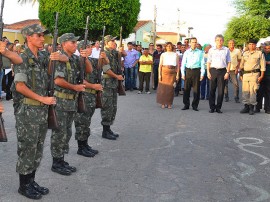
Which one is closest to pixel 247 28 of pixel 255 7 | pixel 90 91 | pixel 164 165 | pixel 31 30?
pixel 255 7

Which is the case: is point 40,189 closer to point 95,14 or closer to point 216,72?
point 216,72

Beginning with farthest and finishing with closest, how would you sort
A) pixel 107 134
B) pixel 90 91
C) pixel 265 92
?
pixel 265 92, pixel 107 134, pixel 90 91

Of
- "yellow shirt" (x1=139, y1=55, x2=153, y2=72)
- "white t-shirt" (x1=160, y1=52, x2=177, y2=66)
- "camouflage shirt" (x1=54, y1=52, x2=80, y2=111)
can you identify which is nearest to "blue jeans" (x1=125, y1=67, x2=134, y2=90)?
"yellow shirt" (x1=139, y1=55, x2=153, y2=72)

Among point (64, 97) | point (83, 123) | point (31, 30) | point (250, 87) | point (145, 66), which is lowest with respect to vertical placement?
point (83, 123)

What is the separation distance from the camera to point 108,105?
290 inches

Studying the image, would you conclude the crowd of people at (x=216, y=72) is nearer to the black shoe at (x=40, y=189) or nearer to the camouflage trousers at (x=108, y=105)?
the camouflage trousers at (x=108, y=105)

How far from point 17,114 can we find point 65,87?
0.96 meters

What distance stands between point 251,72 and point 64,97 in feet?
22.5

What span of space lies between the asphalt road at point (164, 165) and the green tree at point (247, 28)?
3034 cm

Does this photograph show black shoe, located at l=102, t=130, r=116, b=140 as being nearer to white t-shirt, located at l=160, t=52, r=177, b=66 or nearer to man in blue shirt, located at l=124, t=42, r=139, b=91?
white t-shirt, located at l=160, t=52, r=177, b=66

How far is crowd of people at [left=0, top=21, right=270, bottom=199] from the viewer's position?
14.3 feet

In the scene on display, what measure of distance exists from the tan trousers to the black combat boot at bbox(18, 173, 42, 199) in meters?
7.67

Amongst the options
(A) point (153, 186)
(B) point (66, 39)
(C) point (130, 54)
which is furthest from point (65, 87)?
(C) point (130, 54)

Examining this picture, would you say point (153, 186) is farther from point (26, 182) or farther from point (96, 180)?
point (26, 182)
